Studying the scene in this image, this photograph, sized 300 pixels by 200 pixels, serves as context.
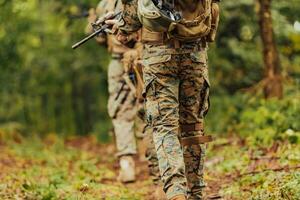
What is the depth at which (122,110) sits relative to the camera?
9.41m

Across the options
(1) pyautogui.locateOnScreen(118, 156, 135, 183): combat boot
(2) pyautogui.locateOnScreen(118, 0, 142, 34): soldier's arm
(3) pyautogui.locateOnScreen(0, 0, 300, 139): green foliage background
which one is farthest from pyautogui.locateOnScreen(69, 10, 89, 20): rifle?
(2) pyautogui.locateOnScreen(118, 0, 142, 34): soldier's arm

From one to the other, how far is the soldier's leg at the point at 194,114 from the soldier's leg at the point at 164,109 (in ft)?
0.43

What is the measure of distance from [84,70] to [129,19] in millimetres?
12370

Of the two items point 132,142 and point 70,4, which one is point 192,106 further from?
point 70,4

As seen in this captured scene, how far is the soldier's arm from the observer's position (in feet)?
19.9

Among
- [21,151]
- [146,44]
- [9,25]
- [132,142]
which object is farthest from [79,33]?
[146,44]

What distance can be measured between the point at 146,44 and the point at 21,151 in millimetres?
7683

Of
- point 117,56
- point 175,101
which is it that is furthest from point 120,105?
point 175,101

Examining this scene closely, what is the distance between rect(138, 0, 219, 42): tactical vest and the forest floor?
1608 mm

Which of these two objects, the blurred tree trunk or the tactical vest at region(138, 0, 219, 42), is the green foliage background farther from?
the tactical vest at region(138, 0, 219, 42)

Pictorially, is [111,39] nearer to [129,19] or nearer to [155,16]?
[129,19]

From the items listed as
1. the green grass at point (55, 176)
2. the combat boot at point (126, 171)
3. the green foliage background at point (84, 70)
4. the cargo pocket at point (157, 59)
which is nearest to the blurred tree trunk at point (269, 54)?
the green foliage background at point (84, 70)

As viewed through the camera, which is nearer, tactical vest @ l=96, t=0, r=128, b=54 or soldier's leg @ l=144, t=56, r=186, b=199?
soldier's leg @ l=144, t=56, r=186, b=199

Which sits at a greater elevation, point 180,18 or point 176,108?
point 180,18
